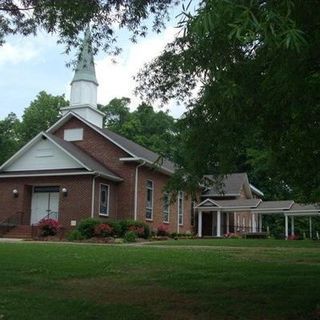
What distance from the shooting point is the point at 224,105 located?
635 cm

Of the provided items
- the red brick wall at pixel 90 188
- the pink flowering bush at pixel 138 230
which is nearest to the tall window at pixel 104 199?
the red brick wall at pixel 90 188

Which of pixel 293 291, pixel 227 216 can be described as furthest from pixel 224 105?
pixel 227 216

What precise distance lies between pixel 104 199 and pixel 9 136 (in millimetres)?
33619

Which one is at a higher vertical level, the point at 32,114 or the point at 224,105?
the point at 32,114

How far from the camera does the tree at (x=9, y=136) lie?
194 ft

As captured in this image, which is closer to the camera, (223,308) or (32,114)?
(223,308)

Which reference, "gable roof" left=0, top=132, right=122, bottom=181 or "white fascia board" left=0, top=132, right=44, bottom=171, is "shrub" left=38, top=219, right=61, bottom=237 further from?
"white fascia board" left=0, top=132, right=44, bottom=171

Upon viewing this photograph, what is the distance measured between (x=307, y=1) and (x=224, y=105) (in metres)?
1.62

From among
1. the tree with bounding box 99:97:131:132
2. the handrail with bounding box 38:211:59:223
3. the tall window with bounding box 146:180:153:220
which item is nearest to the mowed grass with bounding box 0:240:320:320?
the handrail with bounding box 38:211:59:223

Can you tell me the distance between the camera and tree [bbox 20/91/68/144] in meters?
67.6

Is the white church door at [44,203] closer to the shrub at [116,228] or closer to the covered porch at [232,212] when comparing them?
the shrub at [116,228]

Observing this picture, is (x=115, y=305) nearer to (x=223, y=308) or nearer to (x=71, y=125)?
(x=223, y=308)

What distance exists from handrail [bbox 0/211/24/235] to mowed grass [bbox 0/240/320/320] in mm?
18363

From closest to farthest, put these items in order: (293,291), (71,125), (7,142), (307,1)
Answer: (307,1) → (293,291) → (71,125) → (7,142)
